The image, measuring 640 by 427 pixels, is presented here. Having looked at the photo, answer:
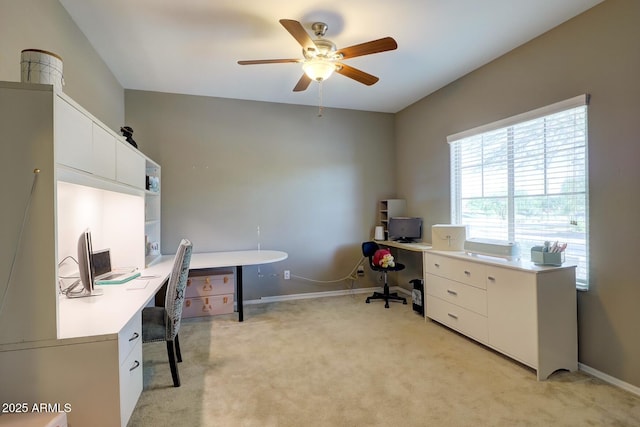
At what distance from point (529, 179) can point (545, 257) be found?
79cm

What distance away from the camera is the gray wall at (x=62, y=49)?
169cm

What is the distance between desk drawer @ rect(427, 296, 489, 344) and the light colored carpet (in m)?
0.10

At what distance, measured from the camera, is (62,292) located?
2.05 m

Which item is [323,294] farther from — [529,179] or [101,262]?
[529,179]

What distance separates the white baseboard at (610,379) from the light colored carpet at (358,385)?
6 centimetres

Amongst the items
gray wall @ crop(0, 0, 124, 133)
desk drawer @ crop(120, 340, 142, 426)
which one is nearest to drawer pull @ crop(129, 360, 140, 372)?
desk drawer @ crop(120, 340, 142, 426)

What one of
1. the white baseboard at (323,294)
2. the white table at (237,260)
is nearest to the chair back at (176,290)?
the white table at (237,260)

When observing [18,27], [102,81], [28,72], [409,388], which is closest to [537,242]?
→ [409,388]

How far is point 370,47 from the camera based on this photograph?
85.6 inches

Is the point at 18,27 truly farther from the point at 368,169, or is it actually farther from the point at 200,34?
the point at 368,169

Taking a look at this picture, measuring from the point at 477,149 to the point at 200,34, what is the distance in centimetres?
295

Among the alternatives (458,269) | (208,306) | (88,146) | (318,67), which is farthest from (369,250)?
(88,146)

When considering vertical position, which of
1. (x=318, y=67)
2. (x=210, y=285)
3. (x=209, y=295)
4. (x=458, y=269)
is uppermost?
(x=318, y=67)

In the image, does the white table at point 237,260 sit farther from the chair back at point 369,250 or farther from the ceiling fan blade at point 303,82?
the ceiling fan blade at point 303,82
